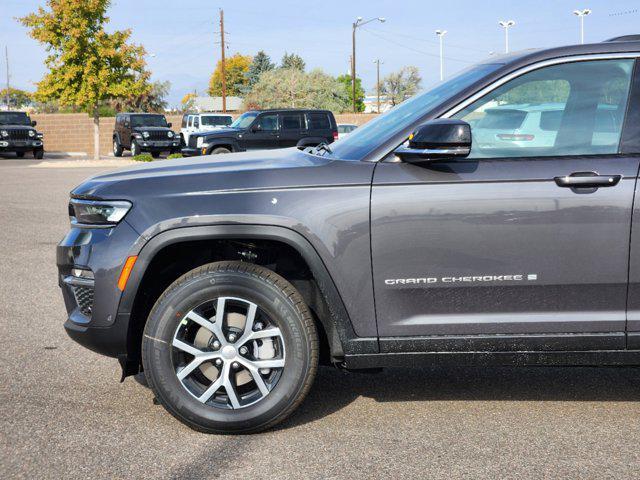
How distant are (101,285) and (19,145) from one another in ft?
112

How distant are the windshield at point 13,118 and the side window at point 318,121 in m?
16.1

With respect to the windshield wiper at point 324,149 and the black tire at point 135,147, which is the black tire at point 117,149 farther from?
the windshield wiper at point 324,149

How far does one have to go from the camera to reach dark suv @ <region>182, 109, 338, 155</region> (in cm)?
2431

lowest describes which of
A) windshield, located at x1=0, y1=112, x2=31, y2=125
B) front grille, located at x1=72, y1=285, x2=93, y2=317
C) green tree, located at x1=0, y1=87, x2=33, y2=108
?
front grille, located at x1=72, y1=285, x2=93, y2=317

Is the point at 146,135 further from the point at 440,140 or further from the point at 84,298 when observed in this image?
the point at 440,140

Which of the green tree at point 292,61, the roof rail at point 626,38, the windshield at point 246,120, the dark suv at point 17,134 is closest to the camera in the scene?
the roof rail at point 626,38

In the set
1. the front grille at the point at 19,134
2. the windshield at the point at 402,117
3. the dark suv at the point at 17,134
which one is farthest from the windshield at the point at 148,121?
the windshield at the point at 402,117

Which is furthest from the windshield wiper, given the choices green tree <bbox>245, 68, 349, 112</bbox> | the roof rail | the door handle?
green tree <bbox>245, 68, 349, 112</bbox>

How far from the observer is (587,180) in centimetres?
390

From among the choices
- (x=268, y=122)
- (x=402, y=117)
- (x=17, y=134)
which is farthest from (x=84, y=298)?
(x=17, y=134)

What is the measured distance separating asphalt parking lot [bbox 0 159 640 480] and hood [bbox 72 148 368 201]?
117 cm

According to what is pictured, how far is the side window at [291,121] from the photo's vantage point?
25266 mm

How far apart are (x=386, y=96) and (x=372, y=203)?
95.5 meters

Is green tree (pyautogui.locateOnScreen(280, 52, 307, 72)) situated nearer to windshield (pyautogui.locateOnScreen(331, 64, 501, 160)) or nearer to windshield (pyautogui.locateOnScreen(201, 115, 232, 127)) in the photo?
windshield (pyautogui.locateOnScreen(201, 115, 232, 127))
